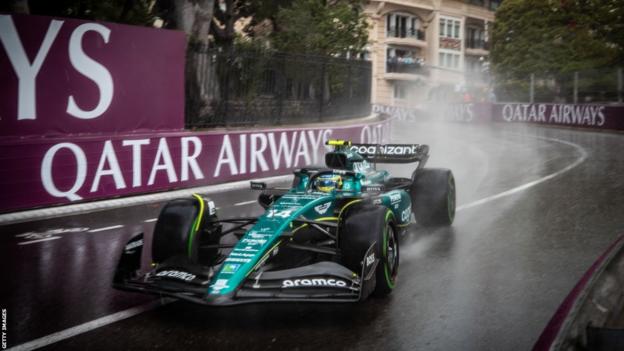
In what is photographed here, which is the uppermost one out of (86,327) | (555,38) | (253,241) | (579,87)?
(555,38)

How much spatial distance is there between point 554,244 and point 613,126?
72.6 ft

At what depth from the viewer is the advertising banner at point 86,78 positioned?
994 cm

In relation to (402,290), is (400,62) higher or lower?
higher

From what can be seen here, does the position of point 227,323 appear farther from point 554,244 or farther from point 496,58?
point 496,58

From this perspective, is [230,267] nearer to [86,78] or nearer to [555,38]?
[86,78]

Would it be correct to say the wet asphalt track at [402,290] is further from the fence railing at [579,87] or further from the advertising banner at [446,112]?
the advertising banner at [446,112]

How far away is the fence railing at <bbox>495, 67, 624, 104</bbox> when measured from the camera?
92.2 ft

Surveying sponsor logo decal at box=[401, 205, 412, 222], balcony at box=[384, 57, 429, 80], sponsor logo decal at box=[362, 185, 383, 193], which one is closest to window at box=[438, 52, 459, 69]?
balcony at box=[384, 57, 429, 80]

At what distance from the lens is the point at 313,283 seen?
4863 mm

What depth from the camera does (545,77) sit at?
3266 centimetres

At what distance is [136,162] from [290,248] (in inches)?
239

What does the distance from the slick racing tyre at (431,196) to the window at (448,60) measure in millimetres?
57477

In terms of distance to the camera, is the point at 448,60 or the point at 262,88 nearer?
the point at 262,88
